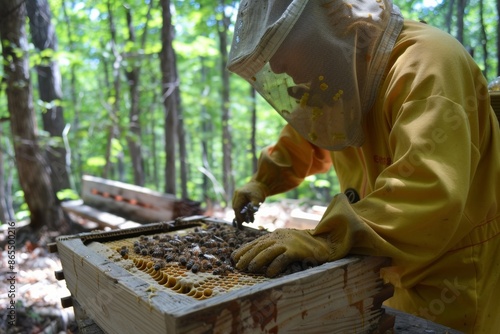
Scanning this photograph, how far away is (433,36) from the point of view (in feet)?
4.82

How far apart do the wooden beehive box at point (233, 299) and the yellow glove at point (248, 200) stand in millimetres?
777

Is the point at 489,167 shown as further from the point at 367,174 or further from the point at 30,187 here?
the point at 30,187

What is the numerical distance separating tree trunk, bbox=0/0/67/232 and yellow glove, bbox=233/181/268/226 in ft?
15.7

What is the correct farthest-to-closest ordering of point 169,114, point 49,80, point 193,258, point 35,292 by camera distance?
point 49,80 < point 169,114 < point 35,292 < point 193,258

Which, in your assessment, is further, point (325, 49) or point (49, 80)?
point (49, 80)

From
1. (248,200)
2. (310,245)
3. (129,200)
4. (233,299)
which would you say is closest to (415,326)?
(310,245)

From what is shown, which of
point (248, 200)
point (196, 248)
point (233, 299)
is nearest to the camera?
point (233, 299)

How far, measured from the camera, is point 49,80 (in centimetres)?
797

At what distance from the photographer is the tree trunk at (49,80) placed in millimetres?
7582

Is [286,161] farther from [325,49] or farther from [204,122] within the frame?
[204,122]

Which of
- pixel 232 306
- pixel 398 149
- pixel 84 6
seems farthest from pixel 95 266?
pixel 84 6

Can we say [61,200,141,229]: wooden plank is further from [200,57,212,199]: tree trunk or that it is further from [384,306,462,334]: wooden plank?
[384,306,462,334]: wooden plank

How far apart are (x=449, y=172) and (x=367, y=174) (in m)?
0.64

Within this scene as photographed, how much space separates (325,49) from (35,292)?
3870 mm
